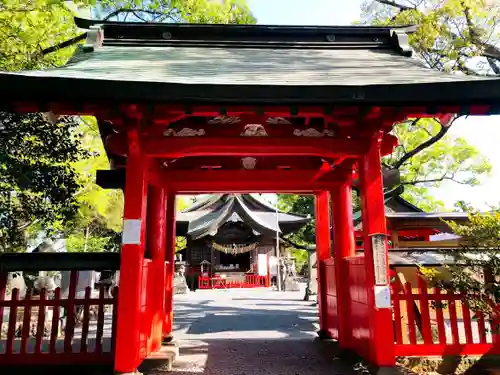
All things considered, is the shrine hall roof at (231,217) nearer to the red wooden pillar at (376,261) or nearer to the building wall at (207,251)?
the building wall at (207,251)

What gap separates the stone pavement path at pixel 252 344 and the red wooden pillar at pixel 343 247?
19.4 inches

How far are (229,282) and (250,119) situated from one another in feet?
64.4

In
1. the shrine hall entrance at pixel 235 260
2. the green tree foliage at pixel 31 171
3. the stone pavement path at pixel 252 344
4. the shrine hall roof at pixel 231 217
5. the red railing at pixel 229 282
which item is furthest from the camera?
the shrine hall entrance at pixel 235 260

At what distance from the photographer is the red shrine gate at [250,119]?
3889 millimetres

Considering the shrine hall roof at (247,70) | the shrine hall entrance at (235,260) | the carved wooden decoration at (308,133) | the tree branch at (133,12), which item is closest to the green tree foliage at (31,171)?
the shrine hall roof at (247,70)

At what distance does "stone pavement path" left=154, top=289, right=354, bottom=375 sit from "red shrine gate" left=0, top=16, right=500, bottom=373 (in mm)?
540

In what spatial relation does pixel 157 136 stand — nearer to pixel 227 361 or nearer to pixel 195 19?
pixel 227 361

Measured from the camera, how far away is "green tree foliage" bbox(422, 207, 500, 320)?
4430mm

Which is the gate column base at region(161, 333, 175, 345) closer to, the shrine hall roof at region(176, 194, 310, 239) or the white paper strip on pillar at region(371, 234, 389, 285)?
the white paper strip on pillar at region(371, 234, 389, 285)

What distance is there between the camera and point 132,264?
454cm

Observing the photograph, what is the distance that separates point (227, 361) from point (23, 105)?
4425mm

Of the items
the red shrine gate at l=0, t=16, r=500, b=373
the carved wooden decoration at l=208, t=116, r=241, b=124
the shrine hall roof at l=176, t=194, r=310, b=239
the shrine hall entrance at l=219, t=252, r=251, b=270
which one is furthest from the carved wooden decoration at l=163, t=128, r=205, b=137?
the shrine hall entrance at l=219, t=252, r=251, b=270

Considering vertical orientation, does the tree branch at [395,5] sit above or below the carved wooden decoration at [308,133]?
above

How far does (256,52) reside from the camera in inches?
Answer: 266
